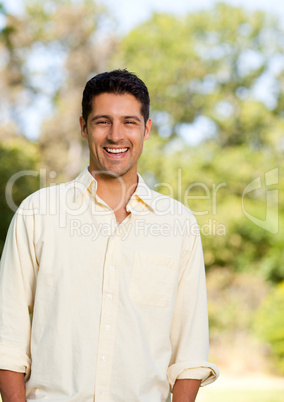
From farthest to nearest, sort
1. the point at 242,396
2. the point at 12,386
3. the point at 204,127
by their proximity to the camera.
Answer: the point at 204,127 < the point at 242,396 < the point at 12,386

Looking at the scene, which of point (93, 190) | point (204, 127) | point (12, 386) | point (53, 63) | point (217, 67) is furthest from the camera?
point (53, 63)

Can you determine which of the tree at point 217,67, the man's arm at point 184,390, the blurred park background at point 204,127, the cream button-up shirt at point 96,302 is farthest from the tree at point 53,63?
the man's arm at point 184,390

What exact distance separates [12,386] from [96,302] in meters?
0.35

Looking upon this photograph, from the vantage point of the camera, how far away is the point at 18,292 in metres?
1.83

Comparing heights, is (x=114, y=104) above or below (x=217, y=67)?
below

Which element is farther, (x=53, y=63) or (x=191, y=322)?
(x=53, y=63)

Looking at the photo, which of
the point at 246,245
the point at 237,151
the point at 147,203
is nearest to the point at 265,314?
the point at 246,245

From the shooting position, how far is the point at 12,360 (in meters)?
1.76

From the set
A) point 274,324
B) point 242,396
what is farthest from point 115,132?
point 274,324

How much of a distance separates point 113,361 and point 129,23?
1722 centimetres

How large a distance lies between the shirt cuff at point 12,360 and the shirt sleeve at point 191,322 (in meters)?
0.48

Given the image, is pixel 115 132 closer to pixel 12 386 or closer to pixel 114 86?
pixel 114 86

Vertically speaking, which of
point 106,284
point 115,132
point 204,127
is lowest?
point 106,284

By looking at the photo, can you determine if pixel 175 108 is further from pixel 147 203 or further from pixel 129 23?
pixel 147 203
